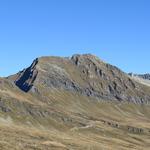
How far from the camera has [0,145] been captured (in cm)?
18725

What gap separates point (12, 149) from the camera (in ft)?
584

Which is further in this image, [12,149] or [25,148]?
[25,148]

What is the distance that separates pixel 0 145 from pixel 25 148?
12.1 metres

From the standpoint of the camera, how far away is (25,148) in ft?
638

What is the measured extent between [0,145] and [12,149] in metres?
11.2

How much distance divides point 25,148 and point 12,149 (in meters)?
16.9
